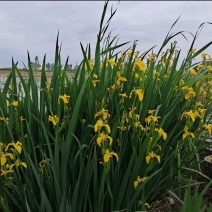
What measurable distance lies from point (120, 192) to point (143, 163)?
8.3 inches

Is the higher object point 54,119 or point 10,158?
point 54,119

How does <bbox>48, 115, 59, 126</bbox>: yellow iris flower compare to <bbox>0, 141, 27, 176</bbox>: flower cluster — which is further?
<bbox>48, 115, 59, 126</bbox>: yellow iris flower

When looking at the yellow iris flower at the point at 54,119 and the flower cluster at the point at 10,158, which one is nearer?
the flower cluster at the point at 10,158

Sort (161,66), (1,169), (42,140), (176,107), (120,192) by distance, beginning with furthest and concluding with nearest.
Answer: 1. (161,66)
2. (176,107)
3. (42,140)
4. (120,192)
5. (1,169)

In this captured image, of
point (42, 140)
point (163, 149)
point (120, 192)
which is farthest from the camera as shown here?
point (163, 149)

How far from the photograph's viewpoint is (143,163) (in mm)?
1889

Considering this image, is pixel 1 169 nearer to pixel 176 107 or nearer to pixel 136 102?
pixel 136 102

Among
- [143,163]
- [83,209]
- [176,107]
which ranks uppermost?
[176,107]

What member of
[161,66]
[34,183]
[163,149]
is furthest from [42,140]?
[161,66]

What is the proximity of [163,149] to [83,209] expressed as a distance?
0.61 metres

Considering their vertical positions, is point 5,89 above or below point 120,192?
above

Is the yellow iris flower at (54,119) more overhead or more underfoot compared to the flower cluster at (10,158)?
more overhead

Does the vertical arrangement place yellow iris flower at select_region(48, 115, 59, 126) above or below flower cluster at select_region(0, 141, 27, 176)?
above

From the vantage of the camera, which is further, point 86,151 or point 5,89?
point 5,89
